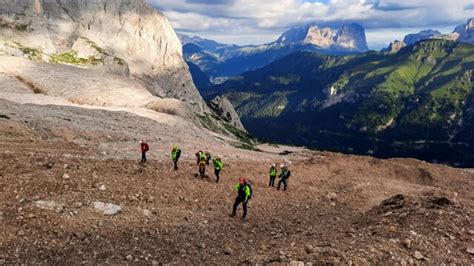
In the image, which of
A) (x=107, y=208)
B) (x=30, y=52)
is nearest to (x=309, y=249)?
(x=107, y=208)

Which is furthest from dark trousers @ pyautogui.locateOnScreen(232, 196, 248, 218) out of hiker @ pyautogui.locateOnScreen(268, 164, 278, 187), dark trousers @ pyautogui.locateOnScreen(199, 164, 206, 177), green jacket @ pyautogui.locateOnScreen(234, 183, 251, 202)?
hiker @ pyautogui.locateOnScreen(268, 164, 278, 187)

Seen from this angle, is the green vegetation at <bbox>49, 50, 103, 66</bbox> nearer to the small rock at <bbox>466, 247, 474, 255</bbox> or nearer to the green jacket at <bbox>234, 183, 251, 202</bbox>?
the green jacket at <bbox>234, 183, 251, 202</bbox>

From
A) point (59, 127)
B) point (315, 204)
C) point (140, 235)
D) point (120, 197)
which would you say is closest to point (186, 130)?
point (59, 127)

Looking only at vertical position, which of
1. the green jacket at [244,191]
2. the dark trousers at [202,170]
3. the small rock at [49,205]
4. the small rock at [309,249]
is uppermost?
the small rock at [309,249]

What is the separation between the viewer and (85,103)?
8762cm

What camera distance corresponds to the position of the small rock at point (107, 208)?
23184 mm

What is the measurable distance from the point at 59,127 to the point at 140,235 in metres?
27.3

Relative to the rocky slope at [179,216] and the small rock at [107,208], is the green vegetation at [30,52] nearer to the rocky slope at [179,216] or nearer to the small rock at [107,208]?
the rocky slope at [179,216]

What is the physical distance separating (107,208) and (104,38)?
14784 centimetres

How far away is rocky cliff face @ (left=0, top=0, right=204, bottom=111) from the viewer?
13412 cm

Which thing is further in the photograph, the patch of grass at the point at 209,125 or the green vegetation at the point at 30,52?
the green vegetation at the point at 30,52

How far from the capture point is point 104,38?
16038cm

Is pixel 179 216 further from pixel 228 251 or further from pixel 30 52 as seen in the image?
pixel 30 52

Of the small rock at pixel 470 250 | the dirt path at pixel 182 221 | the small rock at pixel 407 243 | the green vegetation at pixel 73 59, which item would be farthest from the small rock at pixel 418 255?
the green vegetation at pixel 73 59
